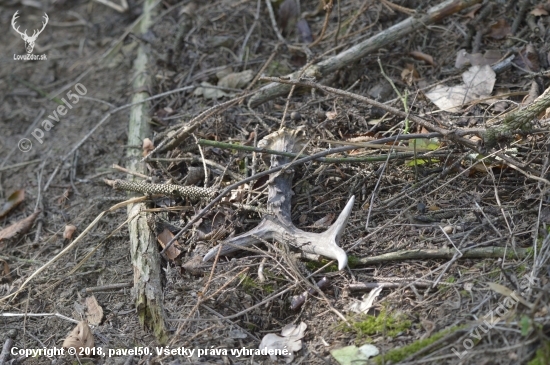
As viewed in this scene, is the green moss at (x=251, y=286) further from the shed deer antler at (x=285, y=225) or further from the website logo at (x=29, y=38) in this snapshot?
the website logo at (x=29, y=38)

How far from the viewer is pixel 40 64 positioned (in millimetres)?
5000

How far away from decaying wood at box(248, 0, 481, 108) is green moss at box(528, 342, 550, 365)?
2.21m

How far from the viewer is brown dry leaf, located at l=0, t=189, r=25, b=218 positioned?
3.72m

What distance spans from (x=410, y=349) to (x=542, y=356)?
0.47 m

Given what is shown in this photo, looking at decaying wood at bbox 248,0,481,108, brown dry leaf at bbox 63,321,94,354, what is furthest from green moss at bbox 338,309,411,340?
decaying wood at bbox 248,0,481,108

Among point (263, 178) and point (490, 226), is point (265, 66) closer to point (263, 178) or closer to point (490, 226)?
point (263, 178)

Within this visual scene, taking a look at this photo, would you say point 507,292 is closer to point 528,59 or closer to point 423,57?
point 528,59

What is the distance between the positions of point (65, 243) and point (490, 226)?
7.83 feet

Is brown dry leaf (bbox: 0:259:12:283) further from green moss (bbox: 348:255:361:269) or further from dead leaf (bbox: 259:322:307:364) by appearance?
green moss (bbox: 348:255:361:269)

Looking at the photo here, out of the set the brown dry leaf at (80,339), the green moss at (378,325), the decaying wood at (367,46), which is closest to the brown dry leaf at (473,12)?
the decaying wood at (367,46)

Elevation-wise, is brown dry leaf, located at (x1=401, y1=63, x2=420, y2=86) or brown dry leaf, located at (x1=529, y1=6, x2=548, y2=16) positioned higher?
brown dry leaf, located at (x1=529, y1=6, x2=548, y2=16)

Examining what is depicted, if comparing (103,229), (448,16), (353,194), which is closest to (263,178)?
(353,194)

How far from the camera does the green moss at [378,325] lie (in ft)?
7.79

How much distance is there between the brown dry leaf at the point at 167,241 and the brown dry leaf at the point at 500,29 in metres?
2.47
